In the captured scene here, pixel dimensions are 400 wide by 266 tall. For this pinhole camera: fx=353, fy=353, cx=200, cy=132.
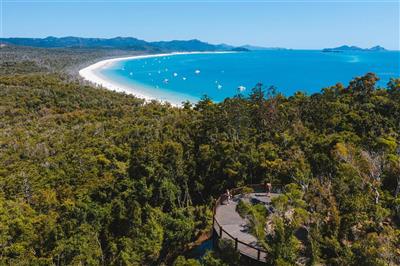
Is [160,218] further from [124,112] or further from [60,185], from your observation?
[124,112]

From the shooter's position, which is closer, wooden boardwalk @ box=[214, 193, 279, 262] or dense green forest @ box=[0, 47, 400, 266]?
wooden boardwalk @ box=[214, 193, 279, 262]

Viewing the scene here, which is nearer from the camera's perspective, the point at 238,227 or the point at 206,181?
the point at 238,227

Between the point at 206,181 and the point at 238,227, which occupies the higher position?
the point at 238,227

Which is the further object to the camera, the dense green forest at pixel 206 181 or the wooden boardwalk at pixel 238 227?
the dense green forest at pixel 206 181
